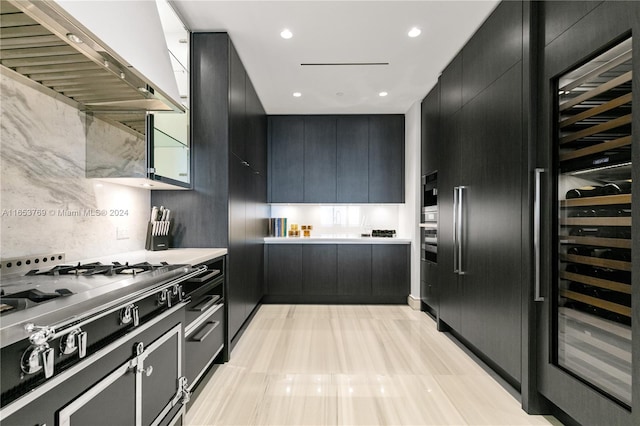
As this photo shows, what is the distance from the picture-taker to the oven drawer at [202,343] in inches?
82.8

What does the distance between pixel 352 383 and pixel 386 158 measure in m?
3.50

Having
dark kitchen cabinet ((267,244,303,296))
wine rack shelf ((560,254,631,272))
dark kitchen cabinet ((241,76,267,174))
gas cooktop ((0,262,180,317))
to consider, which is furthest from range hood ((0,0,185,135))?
dark kitchen cabinet ((267,244,303,296))

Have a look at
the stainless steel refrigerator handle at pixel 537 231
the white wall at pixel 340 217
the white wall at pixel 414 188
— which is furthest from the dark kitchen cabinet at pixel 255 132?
the stainless steel refrigerator handle at pixel 537 231

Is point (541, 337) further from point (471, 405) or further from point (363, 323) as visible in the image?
point (363, 323)

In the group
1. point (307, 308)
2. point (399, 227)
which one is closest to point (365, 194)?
point (399, 227)

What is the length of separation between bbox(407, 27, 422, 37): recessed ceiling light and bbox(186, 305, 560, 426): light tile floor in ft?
9.26

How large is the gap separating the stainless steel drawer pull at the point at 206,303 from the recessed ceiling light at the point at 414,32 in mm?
2729

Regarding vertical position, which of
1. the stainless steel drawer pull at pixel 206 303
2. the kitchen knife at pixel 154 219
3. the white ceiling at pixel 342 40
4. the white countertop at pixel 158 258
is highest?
the white ceiling at pixel 342 40

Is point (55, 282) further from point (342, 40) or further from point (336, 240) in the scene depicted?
point (336, 240)

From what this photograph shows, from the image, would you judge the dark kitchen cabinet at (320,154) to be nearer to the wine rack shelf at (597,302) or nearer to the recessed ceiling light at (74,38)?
the wine rack shelf at (597,302)

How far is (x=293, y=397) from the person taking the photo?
91.4 inches

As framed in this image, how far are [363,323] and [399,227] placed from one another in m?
1.92

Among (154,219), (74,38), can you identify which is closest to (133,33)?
(74,38)

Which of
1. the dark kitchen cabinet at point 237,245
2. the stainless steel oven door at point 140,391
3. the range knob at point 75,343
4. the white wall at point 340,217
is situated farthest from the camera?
the white wall at point 340,217
